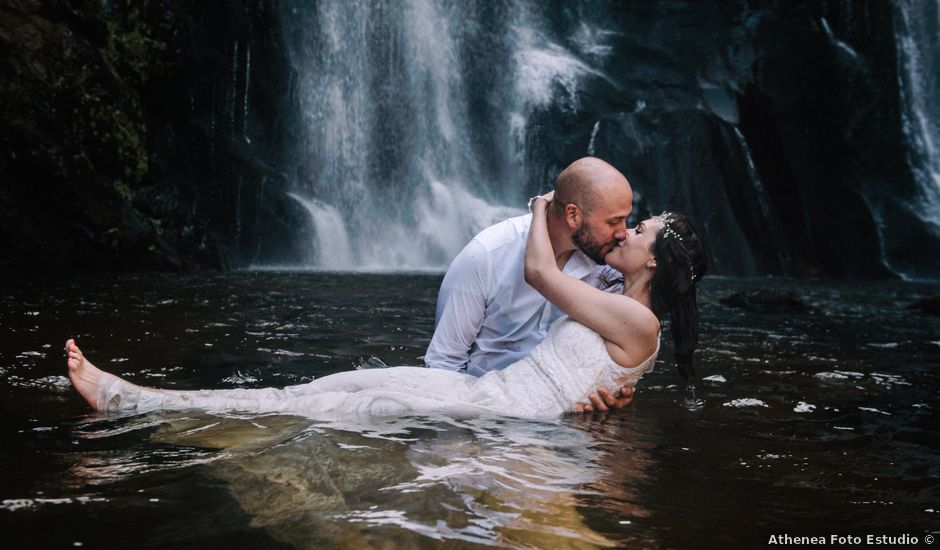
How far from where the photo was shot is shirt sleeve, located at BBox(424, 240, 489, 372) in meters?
4.68

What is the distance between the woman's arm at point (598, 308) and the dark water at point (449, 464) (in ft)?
1.80

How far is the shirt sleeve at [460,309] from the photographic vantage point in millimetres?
4680

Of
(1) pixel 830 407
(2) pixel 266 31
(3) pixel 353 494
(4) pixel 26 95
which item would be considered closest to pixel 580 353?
(3) pixel 353 494

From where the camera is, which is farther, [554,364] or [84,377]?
[554,364]

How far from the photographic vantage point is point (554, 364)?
437 centimetres

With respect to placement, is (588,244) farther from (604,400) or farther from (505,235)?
(604,400)

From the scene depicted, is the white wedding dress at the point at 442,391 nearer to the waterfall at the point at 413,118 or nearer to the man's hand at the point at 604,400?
the man's hand at the point at 604,400

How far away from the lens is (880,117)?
27.6m

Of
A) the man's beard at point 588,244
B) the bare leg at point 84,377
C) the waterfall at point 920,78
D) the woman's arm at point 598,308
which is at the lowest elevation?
the bare leg at point 84,377

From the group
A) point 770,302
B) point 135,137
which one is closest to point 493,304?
point 770,302

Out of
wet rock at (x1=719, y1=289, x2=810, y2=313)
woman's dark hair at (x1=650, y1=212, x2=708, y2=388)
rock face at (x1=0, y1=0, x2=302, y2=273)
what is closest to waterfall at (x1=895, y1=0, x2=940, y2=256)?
wet rock at (x1=719, y1=289, x2=810, y2=313)

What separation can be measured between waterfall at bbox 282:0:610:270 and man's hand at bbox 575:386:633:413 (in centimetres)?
1670

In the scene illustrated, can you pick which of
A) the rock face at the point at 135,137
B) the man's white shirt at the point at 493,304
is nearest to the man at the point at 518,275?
the man's white shirt at the point at 493,304

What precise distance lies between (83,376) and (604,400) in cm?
285
